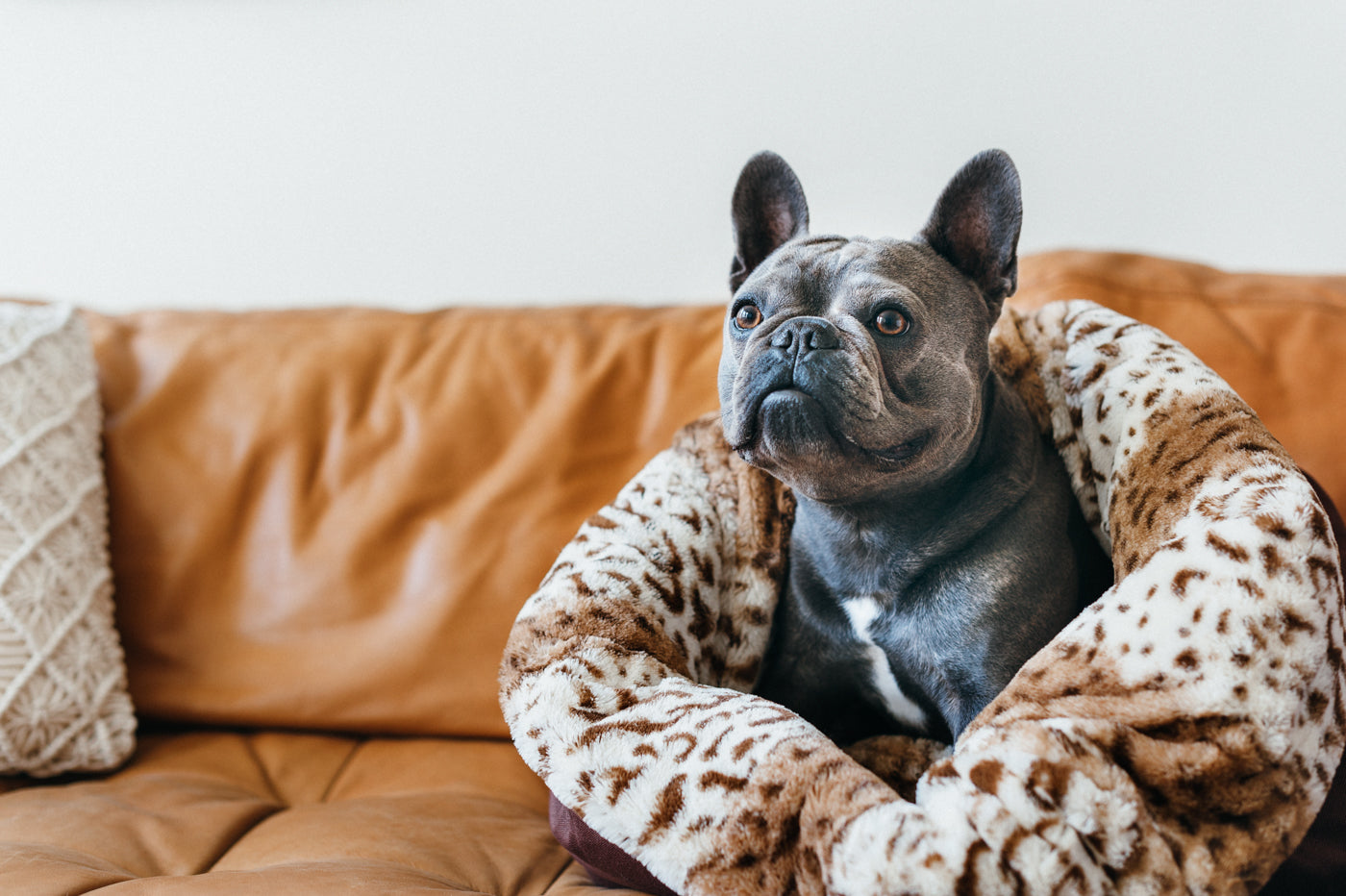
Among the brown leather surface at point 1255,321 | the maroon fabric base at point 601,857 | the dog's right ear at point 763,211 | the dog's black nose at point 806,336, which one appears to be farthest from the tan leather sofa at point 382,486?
the dog's black nose at point 806,336

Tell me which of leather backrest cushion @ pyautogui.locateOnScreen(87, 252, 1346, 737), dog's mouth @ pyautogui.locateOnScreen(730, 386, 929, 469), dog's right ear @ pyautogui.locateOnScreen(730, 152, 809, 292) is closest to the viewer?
dog's mouth @ pyautogui.locateOnScreen(730, 386, 929, 469)

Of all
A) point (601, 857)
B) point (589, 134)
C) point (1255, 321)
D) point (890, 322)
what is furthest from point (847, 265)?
point (589, 134)

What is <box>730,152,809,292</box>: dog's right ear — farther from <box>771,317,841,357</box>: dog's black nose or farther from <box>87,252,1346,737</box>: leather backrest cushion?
<box>87,252,1346,737</box>: leather backrest cushion

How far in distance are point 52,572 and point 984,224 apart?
4.12 ft

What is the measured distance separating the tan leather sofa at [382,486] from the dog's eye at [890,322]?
59 centimetres

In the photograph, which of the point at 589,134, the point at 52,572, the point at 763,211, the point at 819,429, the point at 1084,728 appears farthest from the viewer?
the point at 589,134

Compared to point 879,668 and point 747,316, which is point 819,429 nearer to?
point 747,316

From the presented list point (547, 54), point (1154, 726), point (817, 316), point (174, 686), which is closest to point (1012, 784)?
point (1154, 726)

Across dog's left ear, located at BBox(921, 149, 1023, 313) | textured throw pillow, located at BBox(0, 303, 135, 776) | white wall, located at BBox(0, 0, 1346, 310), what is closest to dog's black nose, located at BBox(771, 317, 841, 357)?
dog's left ear, located at BBox(921, 149, 1023, 313)

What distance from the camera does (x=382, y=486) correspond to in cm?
143

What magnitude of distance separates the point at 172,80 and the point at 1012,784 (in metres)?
1.98

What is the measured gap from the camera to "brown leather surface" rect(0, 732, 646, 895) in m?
0.89

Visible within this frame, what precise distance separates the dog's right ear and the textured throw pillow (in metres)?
0.98

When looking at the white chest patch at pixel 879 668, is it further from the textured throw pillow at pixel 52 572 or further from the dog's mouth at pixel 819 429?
the textured throw pillow at pixel 52 572
